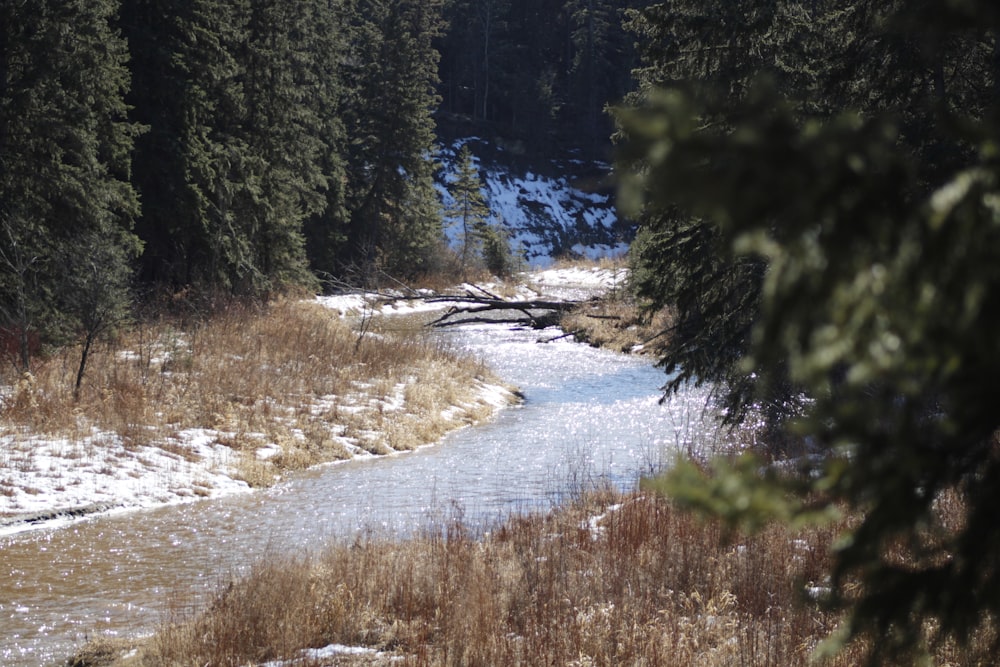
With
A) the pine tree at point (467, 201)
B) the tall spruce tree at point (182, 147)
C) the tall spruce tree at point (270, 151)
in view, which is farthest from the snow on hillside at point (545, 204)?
the tall spruce tree at point (182, 147)

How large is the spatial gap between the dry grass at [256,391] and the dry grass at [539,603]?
672cm

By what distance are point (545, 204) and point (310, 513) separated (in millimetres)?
66908

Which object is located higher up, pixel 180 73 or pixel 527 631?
pixel 180 73

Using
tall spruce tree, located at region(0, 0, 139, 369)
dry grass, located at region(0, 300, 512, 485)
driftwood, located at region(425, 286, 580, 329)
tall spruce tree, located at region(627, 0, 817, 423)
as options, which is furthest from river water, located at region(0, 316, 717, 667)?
driftwood, located at region(425, 286, 580, 329)

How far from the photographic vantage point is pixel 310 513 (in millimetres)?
11977

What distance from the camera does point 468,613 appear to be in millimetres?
6219

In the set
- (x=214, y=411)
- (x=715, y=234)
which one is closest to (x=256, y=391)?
(x=214, y=411)

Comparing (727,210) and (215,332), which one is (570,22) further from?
Answer: (727,210)

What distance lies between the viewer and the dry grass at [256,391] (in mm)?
14516

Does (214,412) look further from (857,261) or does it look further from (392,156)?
(392,156)

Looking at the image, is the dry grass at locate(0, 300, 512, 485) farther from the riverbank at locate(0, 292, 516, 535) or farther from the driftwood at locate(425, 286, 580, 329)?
the driftwood at locate(425, 286, 580, 329)

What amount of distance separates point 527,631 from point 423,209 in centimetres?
4338

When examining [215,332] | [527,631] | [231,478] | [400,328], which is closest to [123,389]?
[231,478]

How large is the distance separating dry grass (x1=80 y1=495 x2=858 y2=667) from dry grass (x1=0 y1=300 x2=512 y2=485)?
672 centimetres
